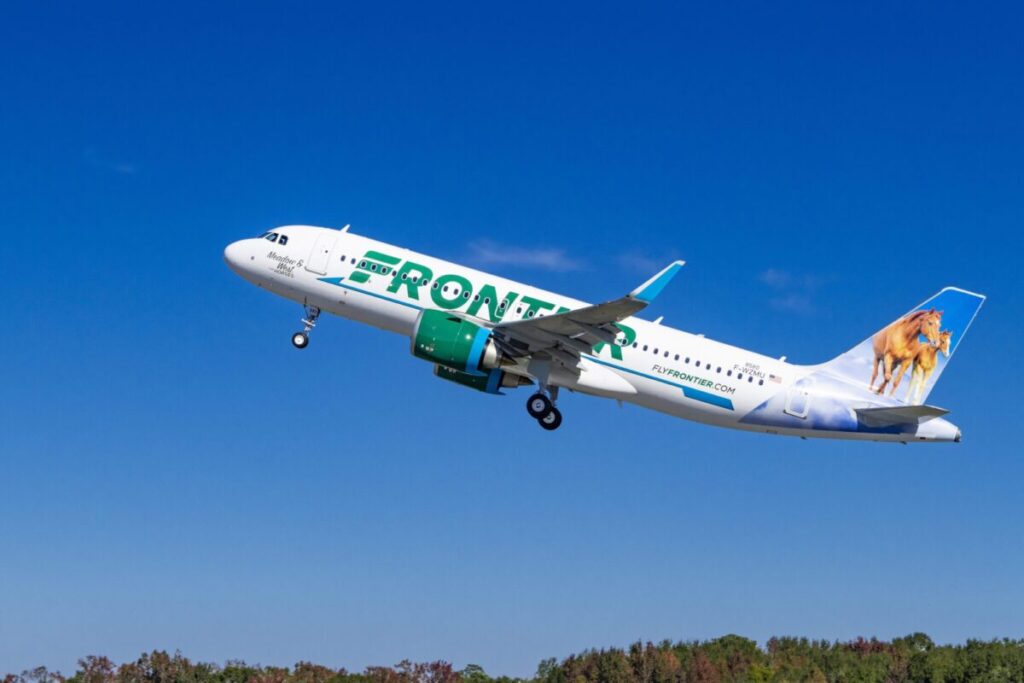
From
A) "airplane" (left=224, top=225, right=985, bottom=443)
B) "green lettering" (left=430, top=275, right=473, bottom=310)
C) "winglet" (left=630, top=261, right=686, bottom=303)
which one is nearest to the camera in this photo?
"winglet" (left=630, top=261, right=686, bottom=303)

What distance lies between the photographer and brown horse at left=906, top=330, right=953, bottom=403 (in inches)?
1999

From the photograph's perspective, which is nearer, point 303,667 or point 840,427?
point 840,427

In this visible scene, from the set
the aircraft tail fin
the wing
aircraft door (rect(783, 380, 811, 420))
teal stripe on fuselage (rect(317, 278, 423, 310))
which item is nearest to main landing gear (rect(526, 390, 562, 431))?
the wing

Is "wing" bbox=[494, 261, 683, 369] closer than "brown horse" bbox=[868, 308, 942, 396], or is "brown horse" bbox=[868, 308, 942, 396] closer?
"wing" bbox=[494, 261, 683, 369]

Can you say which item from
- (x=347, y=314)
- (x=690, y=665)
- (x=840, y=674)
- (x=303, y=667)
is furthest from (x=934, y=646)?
(x=347, y=314)

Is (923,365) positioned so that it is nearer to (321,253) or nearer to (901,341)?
(901,341)

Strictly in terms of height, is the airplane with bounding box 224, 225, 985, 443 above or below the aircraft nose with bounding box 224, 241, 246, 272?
below

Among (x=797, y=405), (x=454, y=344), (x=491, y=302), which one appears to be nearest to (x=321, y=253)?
(x=491, y=302)

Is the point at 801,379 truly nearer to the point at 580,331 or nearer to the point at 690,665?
the point at 580,331

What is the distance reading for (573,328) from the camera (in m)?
46.8

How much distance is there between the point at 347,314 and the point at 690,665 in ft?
348

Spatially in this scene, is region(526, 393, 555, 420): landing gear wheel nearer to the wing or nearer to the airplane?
the airplane

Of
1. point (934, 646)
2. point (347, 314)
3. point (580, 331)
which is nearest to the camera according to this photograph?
point (580, 331)

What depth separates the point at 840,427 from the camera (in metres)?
48.8
